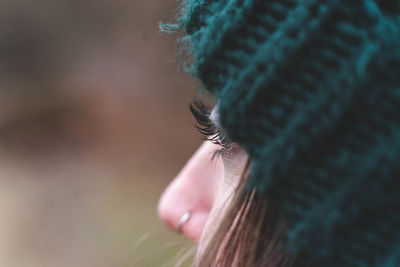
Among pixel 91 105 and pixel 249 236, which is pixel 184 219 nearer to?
pixel 249 236

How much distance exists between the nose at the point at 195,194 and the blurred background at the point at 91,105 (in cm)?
184

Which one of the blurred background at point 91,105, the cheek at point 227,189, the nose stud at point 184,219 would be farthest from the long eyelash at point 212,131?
the blurred background at point 91,105

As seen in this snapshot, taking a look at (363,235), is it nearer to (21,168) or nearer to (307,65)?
(307,65)

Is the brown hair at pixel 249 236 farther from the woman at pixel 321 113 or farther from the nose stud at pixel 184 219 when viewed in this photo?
the nose stud at pixel 184 219

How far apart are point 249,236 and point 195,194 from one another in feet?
1.33

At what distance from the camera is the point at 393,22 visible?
628 mm

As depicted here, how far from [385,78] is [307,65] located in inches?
4.1

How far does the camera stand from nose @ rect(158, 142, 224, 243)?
1130 millimetres

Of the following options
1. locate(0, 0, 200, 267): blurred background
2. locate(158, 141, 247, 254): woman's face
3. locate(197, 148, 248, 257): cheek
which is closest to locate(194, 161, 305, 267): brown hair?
locate(197, 148, 248, 257): cheek

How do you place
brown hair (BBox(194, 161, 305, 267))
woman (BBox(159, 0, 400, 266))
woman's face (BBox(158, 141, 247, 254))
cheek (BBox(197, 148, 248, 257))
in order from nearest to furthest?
woman (BBox(159, 0, 400, 266)), brown hair (BBox(194, 161, 305, 267)), cheek (BBox(197, 148, 248, 257)), woman's face (BBox(158, 141, 247, 254))

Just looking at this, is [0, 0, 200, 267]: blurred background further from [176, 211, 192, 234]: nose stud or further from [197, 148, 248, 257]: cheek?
[197, 148, 248, 257]: cheek

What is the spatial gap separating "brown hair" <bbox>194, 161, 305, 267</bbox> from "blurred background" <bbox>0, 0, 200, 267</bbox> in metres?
2.21

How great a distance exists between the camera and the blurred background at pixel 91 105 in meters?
3.12

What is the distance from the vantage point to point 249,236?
76 cm
